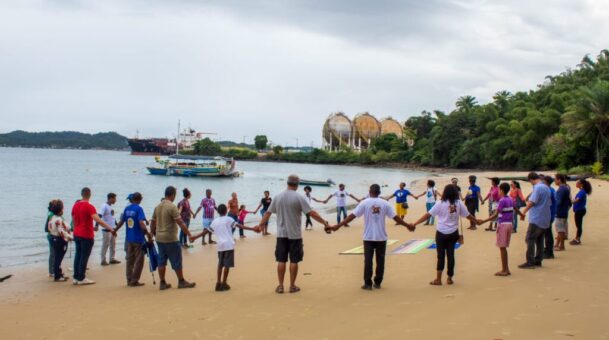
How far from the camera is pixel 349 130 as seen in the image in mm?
172500

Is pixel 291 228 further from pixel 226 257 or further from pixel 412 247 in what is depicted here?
pixel 412 247

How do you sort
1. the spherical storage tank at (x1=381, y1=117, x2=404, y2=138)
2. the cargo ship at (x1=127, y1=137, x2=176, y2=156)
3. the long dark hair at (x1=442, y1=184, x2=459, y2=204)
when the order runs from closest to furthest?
the long dark hair at (x1=442, y1=184, x2=459, y2=204), the cargo ship at (x1=127, y1=137, x2=176, y2=156), the spherical storage tank at (x1=381, y1=117, x2=404, y2=138)

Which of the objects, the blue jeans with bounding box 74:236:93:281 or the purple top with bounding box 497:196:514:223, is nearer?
the purple top with bounding box 497:196:514:223

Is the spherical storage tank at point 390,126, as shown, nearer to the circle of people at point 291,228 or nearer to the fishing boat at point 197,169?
the fishing boat at point 197,169

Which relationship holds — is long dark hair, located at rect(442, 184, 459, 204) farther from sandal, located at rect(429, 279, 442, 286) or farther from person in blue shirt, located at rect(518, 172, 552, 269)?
person in blue shirt, located at rect(518, 172, 552, 269)

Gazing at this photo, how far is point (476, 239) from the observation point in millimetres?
13547

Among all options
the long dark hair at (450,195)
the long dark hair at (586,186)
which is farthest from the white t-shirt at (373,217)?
the long dark hair at (586,186)

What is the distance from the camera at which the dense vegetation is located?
145ft

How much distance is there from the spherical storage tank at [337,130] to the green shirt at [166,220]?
160280 millimetres

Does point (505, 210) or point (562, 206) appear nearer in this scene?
point (505, 210)

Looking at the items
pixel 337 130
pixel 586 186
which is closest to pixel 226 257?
pixel 586 186

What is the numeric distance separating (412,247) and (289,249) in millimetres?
5161

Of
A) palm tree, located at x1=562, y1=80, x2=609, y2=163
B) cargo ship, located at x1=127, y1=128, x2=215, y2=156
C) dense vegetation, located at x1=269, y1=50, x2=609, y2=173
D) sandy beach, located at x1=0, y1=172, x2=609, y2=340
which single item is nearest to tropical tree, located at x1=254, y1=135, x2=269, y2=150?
cargo ship, located at x1=127, y1=128, x2=215, y2=156

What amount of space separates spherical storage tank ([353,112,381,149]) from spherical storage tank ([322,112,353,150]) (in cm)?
222
